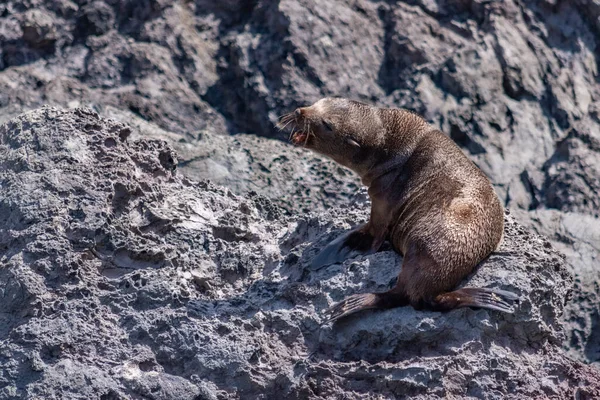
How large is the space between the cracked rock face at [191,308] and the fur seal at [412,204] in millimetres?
105

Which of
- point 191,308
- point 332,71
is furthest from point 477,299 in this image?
point 332,71

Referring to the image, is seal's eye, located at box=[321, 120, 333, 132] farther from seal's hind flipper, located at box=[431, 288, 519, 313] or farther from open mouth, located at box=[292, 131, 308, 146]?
seal's hind flipper, located at box=[431, 288, 519, 313]

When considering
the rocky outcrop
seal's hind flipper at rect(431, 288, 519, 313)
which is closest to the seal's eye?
seal's hind flipper at rect(431, 288, 519, 313)

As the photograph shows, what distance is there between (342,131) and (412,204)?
0.77 meters

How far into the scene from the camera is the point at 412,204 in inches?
245

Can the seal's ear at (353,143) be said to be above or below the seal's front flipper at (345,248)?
above

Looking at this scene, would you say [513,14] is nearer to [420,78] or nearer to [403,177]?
[420,78]

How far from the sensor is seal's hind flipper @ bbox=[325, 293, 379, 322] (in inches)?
217

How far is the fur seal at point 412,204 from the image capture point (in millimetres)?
5555

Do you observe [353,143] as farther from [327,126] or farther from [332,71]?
[332,71]

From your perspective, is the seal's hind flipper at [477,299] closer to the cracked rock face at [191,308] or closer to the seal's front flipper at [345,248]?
the cracked rock face at [191,308]

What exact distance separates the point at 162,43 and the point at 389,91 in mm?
2179

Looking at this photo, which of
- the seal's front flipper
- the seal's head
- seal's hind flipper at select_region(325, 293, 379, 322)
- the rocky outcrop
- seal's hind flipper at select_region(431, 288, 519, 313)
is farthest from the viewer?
the rocky outcrop

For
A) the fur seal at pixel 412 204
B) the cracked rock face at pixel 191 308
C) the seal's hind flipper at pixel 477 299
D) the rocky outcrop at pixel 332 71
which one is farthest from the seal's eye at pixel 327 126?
the rocky outcrop at pixel 332 71
